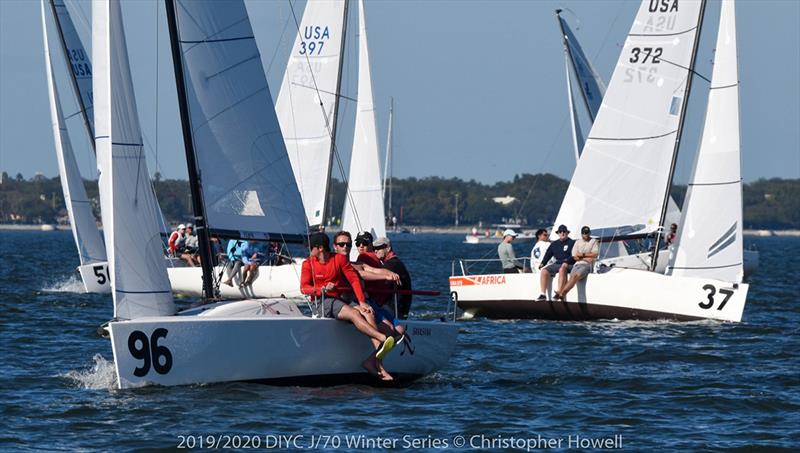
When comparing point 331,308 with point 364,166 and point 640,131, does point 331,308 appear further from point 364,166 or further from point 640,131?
point 364,166

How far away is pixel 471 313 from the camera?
70.5 ft

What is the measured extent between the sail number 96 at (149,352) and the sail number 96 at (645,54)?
13028mm

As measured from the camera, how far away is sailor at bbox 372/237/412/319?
44.4 feet

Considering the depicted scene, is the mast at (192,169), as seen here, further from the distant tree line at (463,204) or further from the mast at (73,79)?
the distant tree line at (463,204)

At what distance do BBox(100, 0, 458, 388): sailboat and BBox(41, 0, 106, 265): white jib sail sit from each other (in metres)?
11.6

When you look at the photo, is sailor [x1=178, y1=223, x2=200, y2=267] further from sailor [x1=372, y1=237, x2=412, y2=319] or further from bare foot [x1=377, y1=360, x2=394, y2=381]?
bare foot [x1=377, y1=360, x2=394, y2=381]

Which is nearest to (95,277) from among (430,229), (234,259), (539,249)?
(234,259)

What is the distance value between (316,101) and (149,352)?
1678cm

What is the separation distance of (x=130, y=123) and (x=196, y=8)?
228 centimetres

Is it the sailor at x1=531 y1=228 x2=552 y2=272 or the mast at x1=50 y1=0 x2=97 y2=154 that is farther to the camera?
the mast at x1=50 y1=0 x2=97 y2=154

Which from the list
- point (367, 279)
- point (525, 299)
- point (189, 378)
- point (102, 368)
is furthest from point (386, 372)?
point (525, 299)

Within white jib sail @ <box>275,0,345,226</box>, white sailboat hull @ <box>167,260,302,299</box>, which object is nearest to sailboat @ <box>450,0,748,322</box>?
white sailboat hull @ <box>167,260,302,299</box>

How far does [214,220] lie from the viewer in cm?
1405

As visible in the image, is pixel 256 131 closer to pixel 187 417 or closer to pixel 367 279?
pixel 367 279
